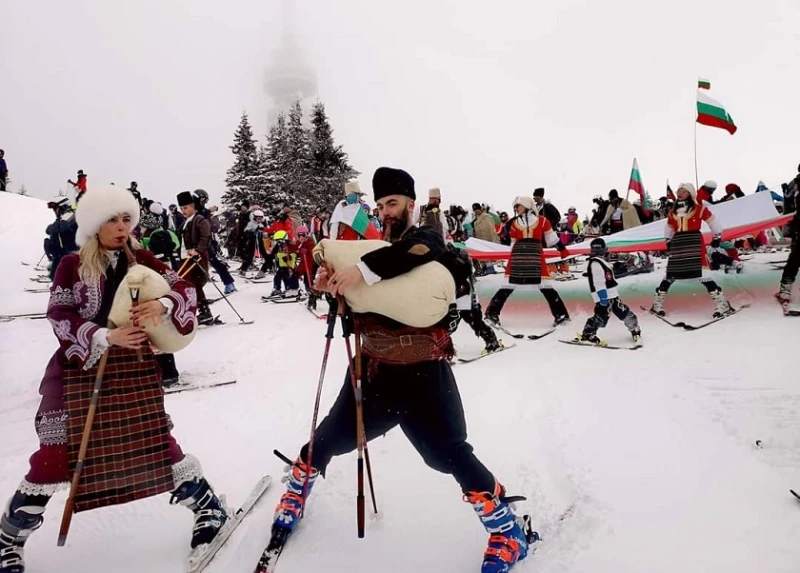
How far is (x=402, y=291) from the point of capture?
2.07 m

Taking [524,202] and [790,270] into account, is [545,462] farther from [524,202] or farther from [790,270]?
[790,270]

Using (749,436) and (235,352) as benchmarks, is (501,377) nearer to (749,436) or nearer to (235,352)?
(749,436)

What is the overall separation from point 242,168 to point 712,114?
71.8 ft

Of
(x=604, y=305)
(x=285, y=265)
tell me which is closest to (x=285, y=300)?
(x=285, y=265)

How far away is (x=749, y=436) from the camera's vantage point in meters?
3.50

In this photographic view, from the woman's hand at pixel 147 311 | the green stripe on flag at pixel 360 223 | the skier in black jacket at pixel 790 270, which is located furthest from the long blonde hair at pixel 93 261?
the skier in black jacket at pixel 790 270

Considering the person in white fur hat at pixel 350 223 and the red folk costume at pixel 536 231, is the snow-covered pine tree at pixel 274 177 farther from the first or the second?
the person in white fur hat at pixel 350 223

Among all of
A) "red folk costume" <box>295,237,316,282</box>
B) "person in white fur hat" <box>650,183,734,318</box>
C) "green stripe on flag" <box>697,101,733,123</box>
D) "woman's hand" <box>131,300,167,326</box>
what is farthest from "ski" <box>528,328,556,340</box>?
"green stripe on flag" <box>697,101,733,123</box>

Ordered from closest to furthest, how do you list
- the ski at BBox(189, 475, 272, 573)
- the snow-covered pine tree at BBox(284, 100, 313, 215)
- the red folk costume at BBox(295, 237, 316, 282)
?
the ski at BBox(189, 475, 272, 573), the red folk costume at BBox(295, 237, 316, 282), the snow-covered pine tree at BBox(284, 100, 313, 215)

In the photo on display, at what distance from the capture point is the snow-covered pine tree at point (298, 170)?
25641 millimetres

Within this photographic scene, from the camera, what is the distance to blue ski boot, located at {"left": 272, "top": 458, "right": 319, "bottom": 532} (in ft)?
7.96

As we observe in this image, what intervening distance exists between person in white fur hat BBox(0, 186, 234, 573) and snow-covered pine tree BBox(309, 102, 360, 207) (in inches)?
935

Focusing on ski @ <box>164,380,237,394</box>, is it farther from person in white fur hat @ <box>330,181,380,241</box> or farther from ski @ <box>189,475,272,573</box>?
ski @ <box>189,475,272,573</box>

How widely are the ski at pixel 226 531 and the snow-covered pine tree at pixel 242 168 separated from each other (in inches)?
920
